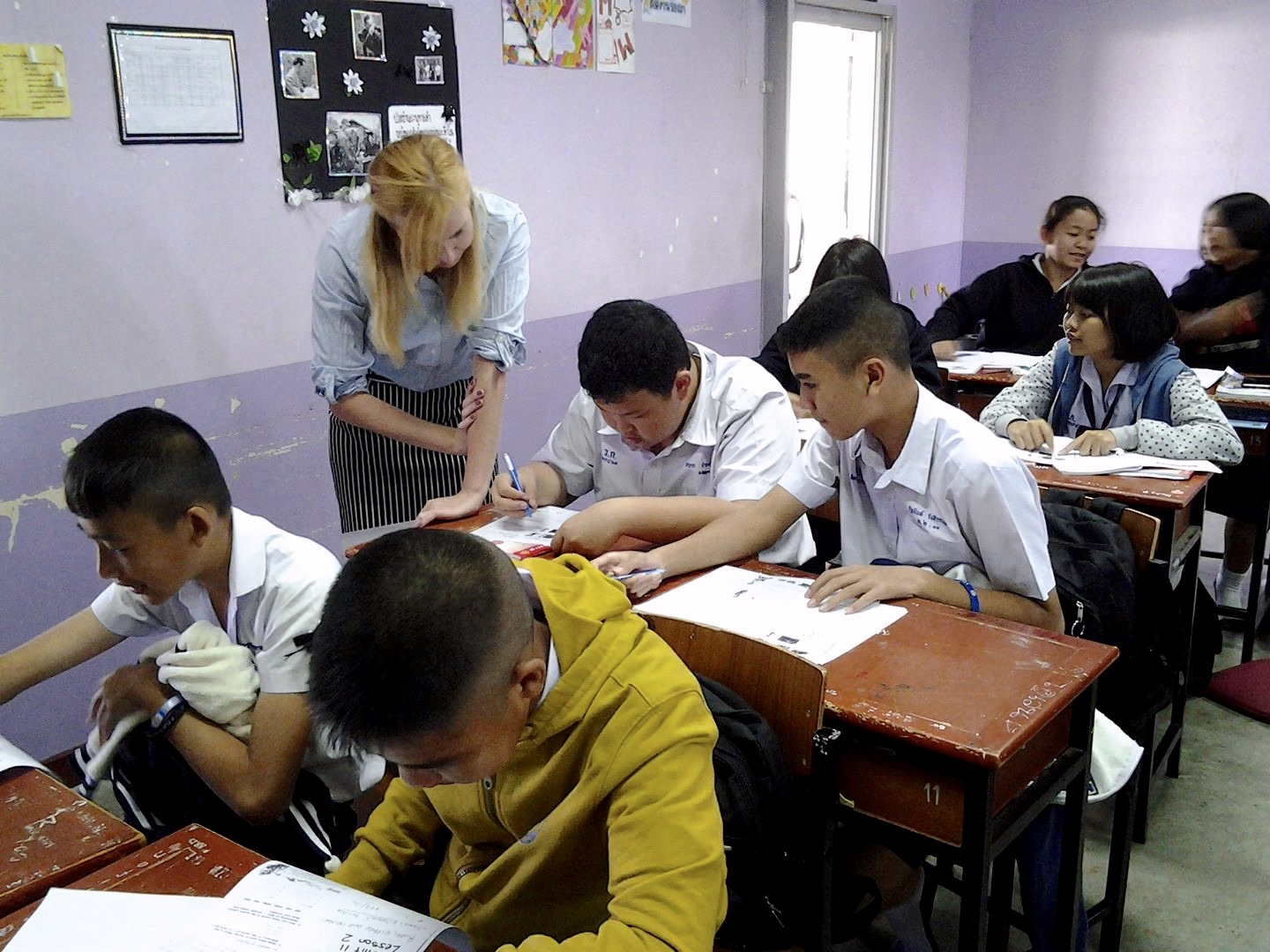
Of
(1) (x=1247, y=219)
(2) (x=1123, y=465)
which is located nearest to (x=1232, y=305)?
(1) (x=1247, y=219)

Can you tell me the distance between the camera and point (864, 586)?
1.74 metres

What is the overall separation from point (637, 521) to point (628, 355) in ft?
1.03

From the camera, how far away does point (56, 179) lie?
2357mm

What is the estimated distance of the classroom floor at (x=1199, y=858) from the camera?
6.87 feet

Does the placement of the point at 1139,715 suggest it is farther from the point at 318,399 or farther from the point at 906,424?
the point at 318,399

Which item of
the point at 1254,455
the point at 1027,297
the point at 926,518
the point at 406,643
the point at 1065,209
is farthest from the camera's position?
the point at 1027,297

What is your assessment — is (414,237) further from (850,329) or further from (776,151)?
(776,151)

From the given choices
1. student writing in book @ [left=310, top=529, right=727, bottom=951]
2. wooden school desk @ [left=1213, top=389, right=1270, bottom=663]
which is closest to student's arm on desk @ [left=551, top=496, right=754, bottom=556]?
student writing in book @ [left=310, top=529, right=727, bottom=951]

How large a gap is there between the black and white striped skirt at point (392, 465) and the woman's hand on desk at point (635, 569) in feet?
2.50

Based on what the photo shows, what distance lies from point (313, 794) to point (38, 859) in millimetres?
406

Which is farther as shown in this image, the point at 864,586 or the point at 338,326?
the point at 338,326

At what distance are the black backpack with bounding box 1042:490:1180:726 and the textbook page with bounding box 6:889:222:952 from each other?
1.50 meters

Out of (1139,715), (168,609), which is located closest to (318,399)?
(168,609)

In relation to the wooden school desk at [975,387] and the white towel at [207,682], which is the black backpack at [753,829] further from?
the wooden school desk at [975,387]
